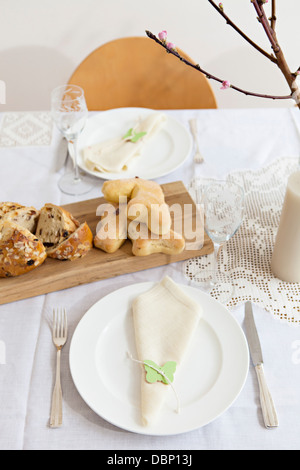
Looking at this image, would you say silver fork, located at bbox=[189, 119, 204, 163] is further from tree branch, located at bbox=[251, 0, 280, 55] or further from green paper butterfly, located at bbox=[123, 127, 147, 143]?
tree branch, located at bbox=[251, 0, 280, 55]

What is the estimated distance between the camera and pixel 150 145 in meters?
1.37

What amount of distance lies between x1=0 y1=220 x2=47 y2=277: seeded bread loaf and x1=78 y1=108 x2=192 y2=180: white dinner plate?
0.36m

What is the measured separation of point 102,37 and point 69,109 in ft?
4.81

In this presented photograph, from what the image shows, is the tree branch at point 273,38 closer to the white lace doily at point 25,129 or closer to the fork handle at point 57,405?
the fork handle at point 57,405

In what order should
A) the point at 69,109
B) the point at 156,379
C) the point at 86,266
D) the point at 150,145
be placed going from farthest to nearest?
the point at 150,145, the point at 69,109, the point at 86,266, the point at 156,379

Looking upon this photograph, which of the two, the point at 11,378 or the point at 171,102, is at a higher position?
the point at 171,102

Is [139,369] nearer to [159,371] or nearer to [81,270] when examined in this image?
[159,371]

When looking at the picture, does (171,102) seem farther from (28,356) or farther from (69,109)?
(28,356)

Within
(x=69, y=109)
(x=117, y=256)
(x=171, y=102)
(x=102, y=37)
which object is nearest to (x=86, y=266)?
(x=117, y=256)

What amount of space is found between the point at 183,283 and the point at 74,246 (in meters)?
0.25

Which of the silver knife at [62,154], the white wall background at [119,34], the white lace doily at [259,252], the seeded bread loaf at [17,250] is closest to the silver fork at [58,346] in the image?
the seeded bread loaf at [17,250]

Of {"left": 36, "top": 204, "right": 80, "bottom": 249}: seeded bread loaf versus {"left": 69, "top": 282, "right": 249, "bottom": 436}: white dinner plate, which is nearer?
{"left": 69, "top": 282, "right": 249, "bottom": 436}: white dinner plate

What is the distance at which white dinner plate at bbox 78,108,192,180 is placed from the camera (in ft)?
4.15

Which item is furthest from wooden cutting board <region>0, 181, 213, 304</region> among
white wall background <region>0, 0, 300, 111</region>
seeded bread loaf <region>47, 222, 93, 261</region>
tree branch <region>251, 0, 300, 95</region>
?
white wall background <region>0, 0, 300, 111</region>
